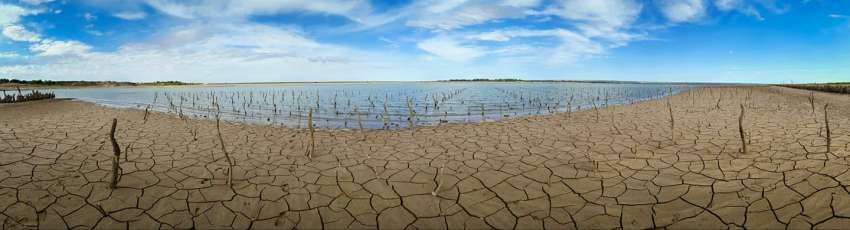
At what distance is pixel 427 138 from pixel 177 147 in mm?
5844

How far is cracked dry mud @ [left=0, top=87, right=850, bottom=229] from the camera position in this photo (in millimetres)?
4102

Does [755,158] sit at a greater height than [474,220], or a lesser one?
greater

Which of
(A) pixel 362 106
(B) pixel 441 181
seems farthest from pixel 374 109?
(B) pixel 441 181

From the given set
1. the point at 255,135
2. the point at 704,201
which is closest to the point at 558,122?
the point at 704,201

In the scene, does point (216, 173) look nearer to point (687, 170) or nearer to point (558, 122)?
point (687, 170)

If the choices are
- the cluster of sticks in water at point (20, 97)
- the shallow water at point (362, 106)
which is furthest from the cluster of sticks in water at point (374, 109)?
the cluster of sticks in water at point (20, 97)

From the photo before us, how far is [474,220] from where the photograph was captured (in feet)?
13.7

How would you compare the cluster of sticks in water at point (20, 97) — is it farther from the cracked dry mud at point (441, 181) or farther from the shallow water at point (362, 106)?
the cracked dry mud at point (441, 181)

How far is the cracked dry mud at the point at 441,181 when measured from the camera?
13.5 feet

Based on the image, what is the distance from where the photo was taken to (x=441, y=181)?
4820mm

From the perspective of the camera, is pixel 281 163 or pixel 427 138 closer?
pixel 281 163

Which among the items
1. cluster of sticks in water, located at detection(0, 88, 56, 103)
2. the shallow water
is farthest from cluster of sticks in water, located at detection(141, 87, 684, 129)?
cluster of sticks in water, located at detection(0, 88, 56, 103)

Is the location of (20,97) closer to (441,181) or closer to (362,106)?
(362,106)

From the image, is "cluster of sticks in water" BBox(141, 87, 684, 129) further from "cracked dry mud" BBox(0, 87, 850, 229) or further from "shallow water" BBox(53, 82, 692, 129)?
"cracked dry mud" BBox(0, 87, 850, 229)
